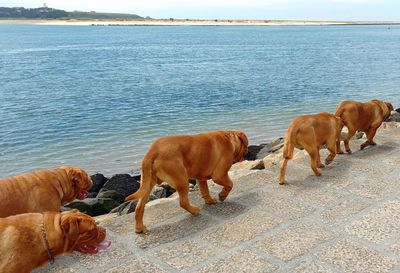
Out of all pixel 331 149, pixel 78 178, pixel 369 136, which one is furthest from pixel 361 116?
pixel 78 178

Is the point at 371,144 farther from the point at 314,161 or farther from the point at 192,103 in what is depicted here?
the point at 192,103

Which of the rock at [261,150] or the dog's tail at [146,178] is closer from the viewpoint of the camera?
the dog's tail at [146,178]

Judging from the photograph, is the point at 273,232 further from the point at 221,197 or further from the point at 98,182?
the point at 98,182

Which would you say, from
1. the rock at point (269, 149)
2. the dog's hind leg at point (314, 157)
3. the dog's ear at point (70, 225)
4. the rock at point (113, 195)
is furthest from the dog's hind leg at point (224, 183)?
the rock at point (269, 149)

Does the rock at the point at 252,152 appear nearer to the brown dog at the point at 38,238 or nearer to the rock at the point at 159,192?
the rock at the point at 159,192

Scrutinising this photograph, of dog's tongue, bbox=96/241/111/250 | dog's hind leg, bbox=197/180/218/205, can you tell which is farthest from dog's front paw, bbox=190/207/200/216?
dog's tongue, bbox=96/241/111/250

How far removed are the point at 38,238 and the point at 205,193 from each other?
281 cm

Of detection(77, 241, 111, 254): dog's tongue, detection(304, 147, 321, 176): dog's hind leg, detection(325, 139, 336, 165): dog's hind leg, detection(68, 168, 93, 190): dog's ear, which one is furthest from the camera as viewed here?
detection(325, 139, 336, 165): dog's hind leg

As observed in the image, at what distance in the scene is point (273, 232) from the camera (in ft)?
17.7

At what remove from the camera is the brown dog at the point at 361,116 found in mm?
8539

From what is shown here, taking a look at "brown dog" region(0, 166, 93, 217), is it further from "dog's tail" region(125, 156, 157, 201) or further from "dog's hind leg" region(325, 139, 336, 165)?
"dog's hind leg" region(325, 139, 336, 165)

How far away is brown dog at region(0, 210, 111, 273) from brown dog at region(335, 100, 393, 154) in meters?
5.72

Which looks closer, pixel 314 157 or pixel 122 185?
pixel 314 157

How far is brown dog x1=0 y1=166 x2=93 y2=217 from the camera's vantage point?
18.0 ft
